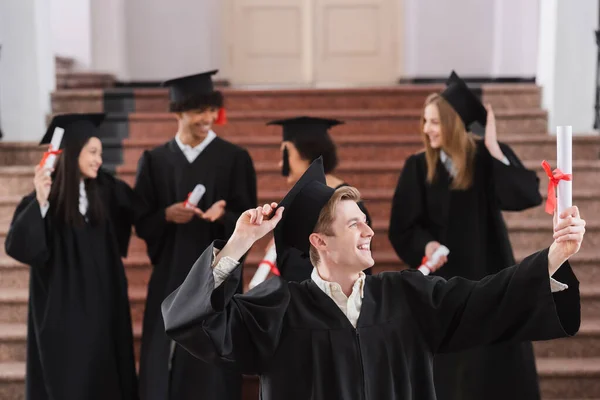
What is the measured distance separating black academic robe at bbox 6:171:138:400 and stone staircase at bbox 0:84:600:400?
937mm

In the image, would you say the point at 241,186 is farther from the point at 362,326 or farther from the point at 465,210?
the point at 362,326

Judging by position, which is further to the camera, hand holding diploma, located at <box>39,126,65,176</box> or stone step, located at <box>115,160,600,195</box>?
stone step, located at <box>115,160,600,195</box>

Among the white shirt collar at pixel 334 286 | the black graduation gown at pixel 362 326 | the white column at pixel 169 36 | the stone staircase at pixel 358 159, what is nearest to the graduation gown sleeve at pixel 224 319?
the black graduation gown at pixel 362 326

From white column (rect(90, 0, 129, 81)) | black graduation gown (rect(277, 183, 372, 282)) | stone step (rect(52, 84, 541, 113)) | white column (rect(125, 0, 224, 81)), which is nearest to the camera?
black graduation gown (rect(277, 183, 372, 282))

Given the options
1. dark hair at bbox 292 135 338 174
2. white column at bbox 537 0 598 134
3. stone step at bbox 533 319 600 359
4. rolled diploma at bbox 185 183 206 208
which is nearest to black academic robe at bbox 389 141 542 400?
dark hair at bbox 292 135 338 174

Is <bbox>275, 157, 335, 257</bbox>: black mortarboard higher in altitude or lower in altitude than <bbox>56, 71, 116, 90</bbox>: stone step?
lower

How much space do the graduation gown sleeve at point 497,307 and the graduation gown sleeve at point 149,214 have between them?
2254 mm

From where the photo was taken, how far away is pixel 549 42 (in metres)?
6.82

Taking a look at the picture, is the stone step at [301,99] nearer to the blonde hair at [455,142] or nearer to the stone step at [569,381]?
the stone step at [569,381]

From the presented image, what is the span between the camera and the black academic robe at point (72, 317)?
4469 mm

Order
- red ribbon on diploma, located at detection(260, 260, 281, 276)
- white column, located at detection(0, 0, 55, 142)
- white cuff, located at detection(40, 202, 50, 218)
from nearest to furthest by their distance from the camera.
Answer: red ribbon on diploma, located at detection(260, 260, 281, 276), white cuff, located at detection(40, 202, 50, 218), white column, located at detection(0, 0, 55, 142)

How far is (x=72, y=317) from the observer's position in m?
4.49

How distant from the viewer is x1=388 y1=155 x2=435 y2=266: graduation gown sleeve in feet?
14.7

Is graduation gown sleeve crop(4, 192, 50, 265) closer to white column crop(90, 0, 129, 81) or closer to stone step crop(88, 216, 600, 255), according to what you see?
stone step crop(88, 216, 600, 255)
